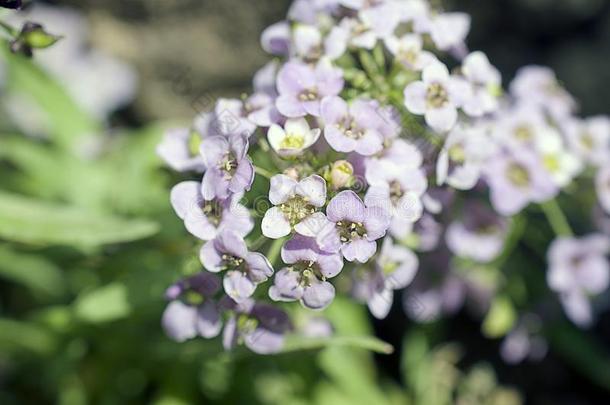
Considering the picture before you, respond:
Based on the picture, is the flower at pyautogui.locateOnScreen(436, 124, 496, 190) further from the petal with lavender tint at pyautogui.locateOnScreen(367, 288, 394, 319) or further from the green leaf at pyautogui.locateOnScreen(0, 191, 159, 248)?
the green leaf at pyautogui.locateOnScreen(0, 191, 159, 248)

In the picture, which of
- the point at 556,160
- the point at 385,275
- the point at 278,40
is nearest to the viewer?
the point at 385,275

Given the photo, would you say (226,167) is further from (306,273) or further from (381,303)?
(381,303)

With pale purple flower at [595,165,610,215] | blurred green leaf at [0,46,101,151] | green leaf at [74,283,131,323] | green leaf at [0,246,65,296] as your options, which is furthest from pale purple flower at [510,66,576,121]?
green leaf at [0,246,65,296]

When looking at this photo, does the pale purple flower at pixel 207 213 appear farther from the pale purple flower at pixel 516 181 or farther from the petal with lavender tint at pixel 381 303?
the pale purple flower at pixel 516 181

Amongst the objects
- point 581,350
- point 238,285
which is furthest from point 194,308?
point 581,350

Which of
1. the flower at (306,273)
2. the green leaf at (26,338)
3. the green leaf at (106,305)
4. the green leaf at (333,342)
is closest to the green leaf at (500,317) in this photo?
the green leaf at (333,342)

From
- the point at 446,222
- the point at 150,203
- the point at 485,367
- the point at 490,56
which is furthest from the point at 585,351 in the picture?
the point at 150,203

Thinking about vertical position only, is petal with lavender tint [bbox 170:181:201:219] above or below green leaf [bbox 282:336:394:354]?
above
